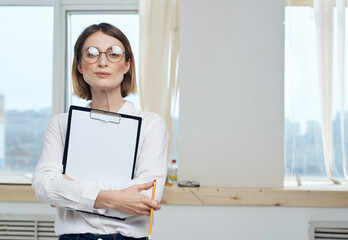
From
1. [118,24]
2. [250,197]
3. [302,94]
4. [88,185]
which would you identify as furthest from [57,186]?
[302,94]

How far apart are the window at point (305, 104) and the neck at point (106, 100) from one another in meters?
1.50

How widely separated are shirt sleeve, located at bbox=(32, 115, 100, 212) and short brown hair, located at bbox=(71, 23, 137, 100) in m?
0.16

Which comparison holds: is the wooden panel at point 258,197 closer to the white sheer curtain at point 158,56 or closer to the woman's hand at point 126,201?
the white sheer curtain at point 158,56

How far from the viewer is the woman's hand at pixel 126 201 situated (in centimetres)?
94

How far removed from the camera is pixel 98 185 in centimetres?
99

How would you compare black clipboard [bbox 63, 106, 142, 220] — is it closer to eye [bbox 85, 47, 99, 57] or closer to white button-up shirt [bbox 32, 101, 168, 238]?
white button-up shirt [bbox 32, 101, 168, 238]

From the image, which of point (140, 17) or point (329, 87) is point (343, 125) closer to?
point (329, 87)

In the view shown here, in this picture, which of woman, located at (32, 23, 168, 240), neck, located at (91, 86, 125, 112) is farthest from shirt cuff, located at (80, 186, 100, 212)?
neck, located at (91, 86, 125, 112)

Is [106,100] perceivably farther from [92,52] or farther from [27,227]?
[27,227]

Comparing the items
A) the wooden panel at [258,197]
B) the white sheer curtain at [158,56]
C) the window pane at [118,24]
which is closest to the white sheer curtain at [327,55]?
the wooden panel at [258,197]

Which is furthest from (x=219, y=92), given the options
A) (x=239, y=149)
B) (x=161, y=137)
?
(x=161, y=137)

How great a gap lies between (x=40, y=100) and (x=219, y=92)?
3.76ft

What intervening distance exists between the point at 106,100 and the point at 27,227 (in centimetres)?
145

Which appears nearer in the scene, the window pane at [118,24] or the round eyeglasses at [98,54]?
the round eyeglasses at [98,54]
